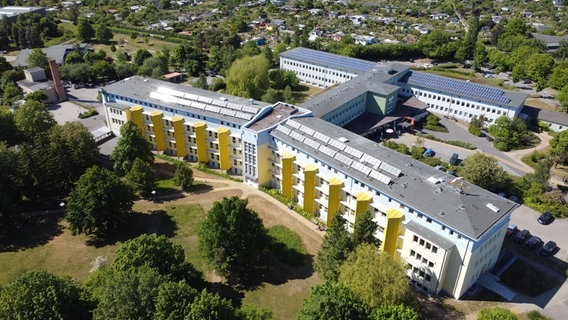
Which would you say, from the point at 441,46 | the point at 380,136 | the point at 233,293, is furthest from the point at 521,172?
the point at 441,46

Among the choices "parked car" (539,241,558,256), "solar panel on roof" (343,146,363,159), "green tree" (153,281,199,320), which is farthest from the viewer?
"solar panel on roof" (343,146,363,159)

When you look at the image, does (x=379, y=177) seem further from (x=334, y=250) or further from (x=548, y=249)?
(x=548, y=249)

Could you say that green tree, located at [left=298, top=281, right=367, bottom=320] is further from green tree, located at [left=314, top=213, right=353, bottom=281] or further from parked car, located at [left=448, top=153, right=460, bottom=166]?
parked car, located at [left=448, top=153, right=460, bottom=166]

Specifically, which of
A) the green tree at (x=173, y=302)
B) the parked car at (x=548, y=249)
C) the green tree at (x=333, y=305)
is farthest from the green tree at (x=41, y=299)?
the parked car at (x=548, y=249)

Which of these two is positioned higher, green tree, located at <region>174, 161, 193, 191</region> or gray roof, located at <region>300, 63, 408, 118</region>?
gray roof, located at <region>300, 63, 408, 118</region>

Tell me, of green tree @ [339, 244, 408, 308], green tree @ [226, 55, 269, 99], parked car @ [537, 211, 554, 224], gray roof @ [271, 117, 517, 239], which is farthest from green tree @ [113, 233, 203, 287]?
green tree @ [226, 55, 269, 99]
